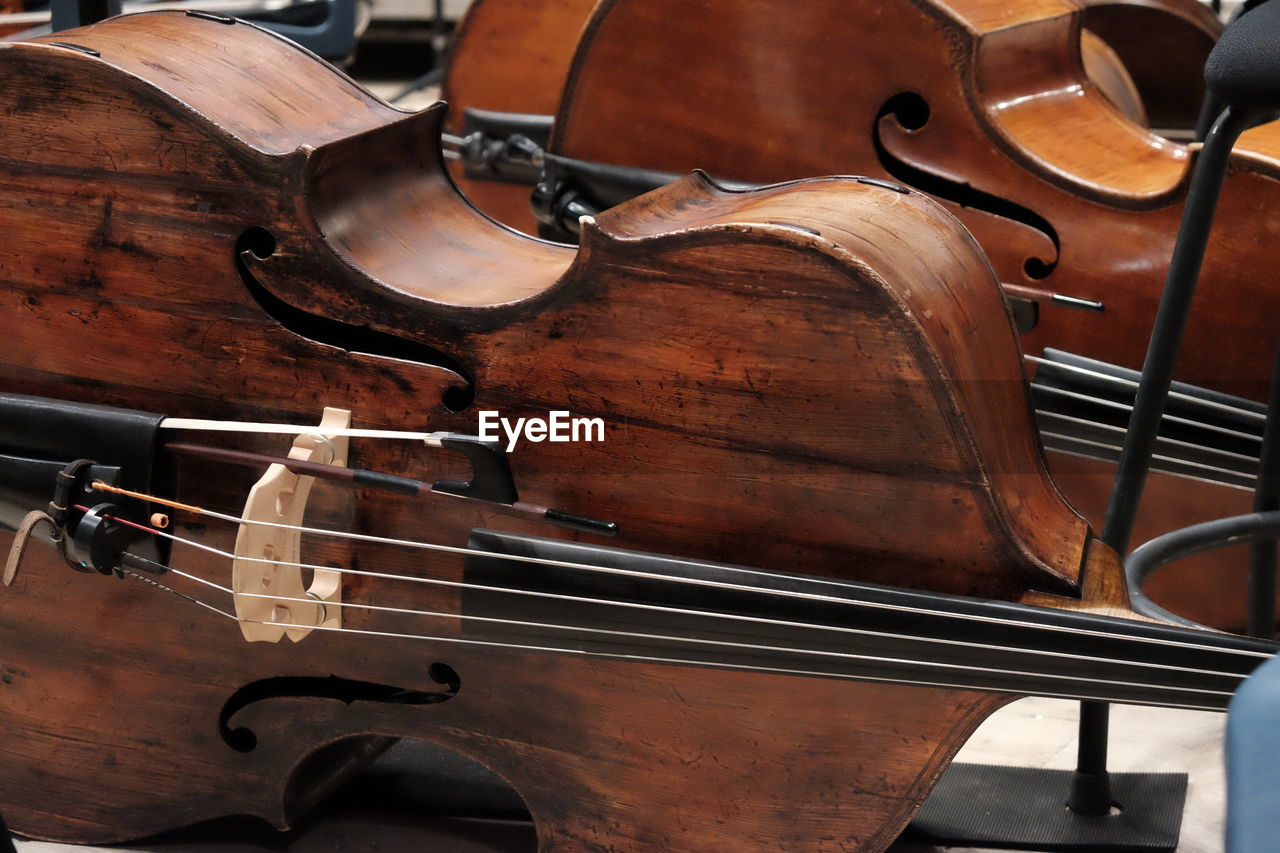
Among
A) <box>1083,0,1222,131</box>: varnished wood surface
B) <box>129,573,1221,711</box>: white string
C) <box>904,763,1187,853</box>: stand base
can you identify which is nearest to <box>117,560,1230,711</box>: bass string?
<box>129,573,1221,711</box>: white string

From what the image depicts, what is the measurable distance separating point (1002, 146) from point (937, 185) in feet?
0.29

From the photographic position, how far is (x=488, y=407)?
1.17 m

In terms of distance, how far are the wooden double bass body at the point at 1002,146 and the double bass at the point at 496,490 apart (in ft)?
1.64

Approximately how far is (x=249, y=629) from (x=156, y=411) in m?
0.23

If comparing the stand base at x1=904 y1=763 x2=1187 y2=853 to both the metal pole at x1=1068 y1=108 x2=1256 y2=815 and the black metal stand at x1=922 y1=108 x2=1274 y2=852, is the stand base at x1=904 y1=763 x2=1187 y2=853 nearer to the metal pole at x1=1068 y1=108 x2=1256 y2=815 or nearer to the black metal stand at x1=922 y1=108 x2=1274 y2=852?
the black metal stand at x1=922 y1=108 x2=1274 y2=852

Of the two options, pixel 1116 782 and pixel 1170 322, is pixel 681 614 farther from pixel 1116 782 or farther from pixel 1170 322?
pixel 1116 782

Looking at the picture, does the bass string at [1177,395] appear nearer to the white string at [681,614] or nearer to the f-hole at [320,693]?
the white string at [681,614]

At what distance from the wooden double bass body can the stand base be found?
33 centimetres

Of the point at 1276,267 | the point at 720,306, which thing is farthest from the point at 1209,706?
the point at 1276,267

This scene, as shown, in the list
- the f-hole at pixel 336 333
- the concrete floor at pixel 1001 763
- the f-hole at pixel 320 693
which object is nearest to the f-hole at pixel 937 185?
the concrete floor at pixel 1001 763

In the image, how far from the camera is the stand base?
139cm

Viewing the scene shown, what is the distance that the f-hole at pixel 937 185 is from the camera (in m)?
1.65

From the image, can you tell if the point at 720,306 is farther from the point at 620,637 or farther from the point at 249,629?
the point at 249,629

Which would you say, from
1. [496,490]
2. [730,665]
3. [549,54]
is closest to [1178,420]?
[730,665]
